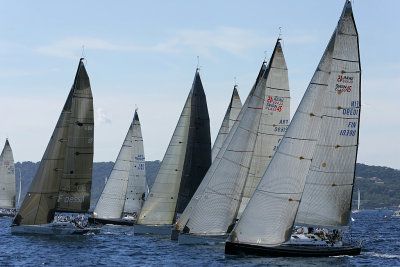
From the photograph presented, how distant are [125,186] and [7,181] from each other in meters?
25.7

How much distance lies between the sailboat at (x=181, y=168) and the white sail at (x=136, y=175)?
16782 mm

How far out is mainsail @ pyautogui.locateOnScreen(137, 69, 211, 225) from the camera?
5538cm

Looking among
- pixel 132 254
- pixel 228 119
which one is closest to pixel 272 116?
pixel 132 254

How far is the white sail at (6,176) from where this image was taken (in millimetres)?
93250

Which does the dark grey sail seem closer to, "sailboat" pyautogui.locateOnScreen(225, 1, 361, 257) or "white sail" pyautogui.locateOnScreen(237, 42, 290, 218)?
"white sail" pyautogui.locateOnScreen(237, 42, 290, 218)

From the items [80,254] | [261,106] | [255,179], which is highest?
[261,106]

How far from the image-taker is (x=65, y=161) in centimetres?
5412

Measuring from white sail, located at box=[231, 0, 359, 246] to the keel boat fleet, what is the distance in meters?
0.05

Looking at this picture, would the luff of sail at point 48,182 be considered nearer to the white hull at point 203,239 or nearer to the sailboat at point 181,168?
the sailboat at point 181,168

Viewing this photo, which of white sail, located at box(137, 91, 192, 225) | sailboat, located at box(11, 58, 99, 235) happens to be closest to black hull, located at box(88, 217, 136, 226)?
white sail, located at box(137, 91, 192, 225)

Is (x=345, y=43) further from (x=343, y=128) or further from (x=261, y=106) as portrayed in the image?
(x=261, y=106)

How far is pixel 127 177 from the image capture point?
243ft

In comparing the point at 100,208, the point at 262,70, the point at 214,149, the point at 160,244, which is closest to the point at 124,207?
the point at 100,208

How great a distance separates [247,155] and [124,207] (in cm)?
3260
